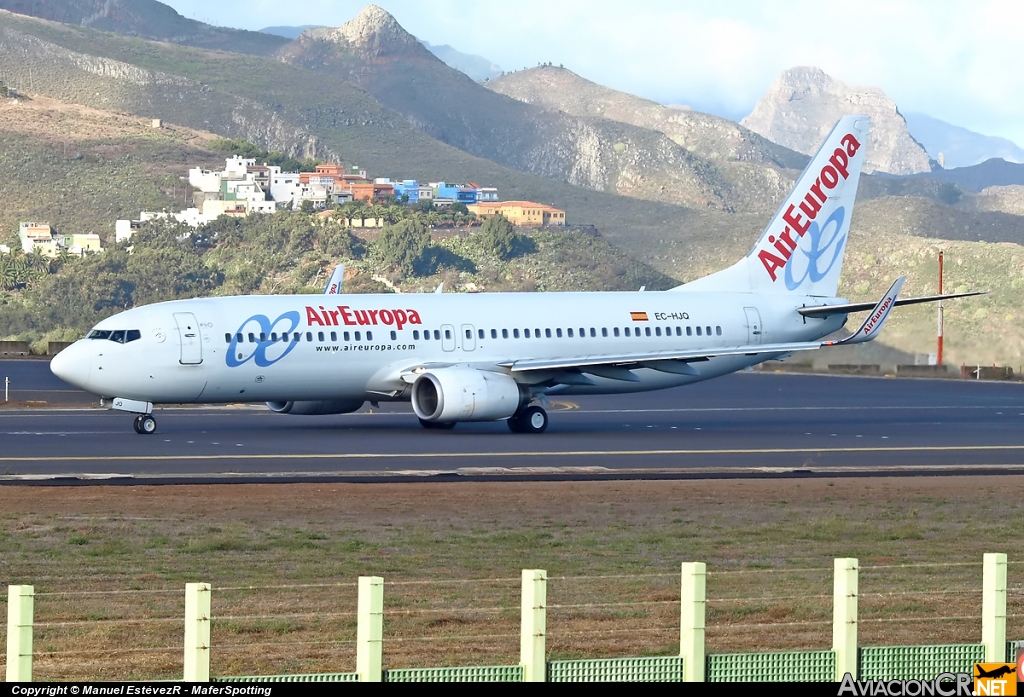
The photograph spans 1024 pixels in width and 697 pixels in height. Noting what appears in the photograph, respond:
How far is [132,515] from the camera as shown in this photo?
26.7 metres

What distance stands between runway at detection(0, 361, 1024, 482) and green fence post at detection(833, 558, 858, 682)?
2111 cm

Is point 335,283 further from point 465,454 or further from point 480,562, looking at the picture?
point 480,562

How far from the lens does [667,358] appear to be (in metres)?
45.2

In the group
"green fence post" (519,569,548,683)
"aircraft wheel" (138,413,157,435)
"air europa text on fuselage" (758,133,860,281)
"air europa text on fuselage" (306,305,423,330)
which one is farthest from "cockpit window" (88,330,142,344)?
"green fence post" (519,569,548,683)

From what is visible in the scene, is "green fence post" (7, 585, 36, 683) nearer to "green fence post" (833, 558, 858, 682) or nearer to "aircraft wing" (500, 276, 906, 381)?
"green fence post" (833, 558, 858, 682)

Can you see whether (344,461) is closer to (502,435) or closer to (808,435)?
(502,435)

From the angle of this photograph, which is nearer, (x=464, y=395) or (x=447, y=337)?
(x=464, y=395)

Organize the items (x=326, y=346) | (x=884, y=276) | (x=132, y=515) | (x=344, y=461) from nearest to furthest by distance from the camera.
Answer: (x=132, y=515) < (x=344, y=461) < (x=326, y=346) < (x=884, y=276)

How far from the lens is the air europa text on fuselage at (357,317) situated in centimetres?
4400

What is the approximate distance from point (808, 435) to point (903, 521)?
749 inches

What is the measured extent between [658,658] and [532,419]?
33.1 m

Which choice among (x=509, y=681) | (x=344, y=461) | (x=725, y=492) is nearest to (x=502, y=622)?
(x=509, y=681)

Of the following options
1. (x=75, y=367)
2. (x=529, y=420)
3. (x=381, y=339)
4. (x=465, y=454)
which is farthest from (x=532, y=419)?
(x=75, y=367)

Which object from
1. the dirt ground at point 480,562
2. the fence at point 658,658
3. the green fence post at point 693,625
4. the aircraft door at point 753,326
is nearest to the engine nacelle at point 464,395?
the aircraft door at point 753,326
